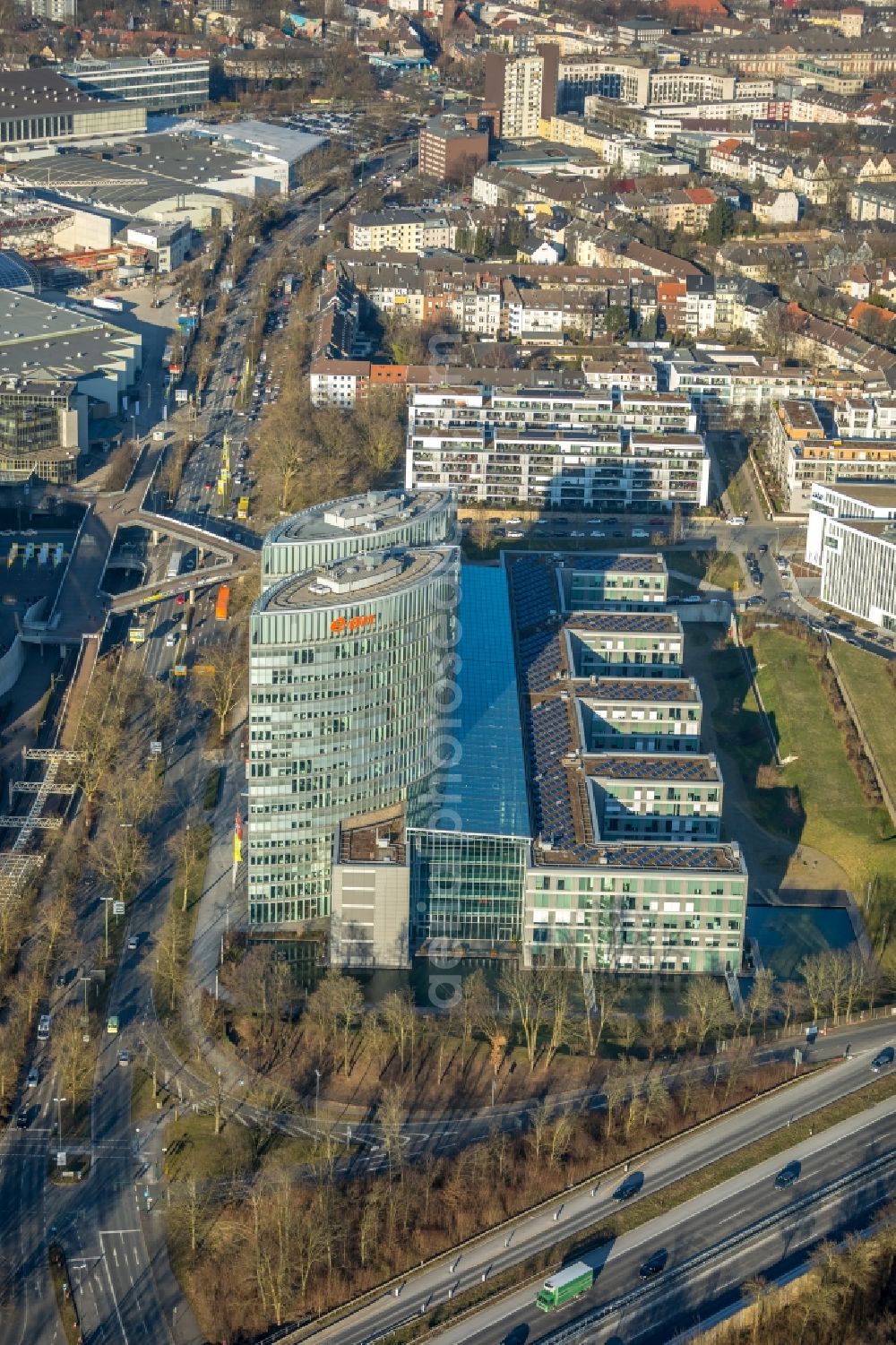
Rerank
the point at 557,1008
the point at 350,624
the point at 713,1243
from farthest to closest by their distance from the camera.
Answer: the point at 350,624
the point at 557,1008
the point at 713,1243

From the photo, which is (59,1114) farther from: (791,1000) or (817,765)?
(817,765)

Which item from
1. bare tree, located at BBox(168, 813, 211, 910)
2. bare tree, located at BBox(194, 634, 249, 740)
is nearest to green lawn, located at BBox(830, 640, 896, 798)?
bare tree, located at BBox(194, 634, 249, 740)

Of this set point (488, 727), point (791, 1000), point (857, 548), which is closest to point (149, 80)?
point (857, 548)

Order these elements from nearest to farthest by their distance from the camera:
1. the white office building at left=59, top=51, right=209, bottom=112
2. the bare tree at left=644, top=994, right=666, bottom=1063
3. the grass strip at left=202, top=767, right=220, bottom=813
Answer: the bare tree at left=644, top=994, right=666, bottom=1063
the grass strip at left=202, top=767, right=220, bottom=813
the white office building at left=59, top=51, right=209, bottom=112

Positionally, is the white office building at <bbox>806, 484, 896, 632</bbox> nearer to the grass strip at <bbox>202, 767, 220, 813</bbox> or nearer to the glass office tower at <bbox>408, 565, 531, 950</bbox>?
the glass office tower at <bbox>408, 565, 531, 950</bbox>

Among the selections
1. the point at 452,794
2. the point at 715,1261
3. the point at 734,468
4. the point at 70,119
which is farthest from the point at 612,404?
the point at 70,119

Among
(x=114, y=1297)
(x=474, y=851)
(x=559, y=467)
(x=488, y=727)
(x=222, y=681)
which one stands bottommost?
(x=114, y=1297)

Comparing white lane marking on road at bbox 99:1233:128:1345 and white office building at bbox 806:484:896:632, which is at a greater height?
white office building at bbox 806:484:896:632

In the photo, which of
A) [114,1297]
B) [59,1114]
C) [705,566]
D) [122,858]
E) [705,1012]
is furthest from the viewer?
[705,566]
